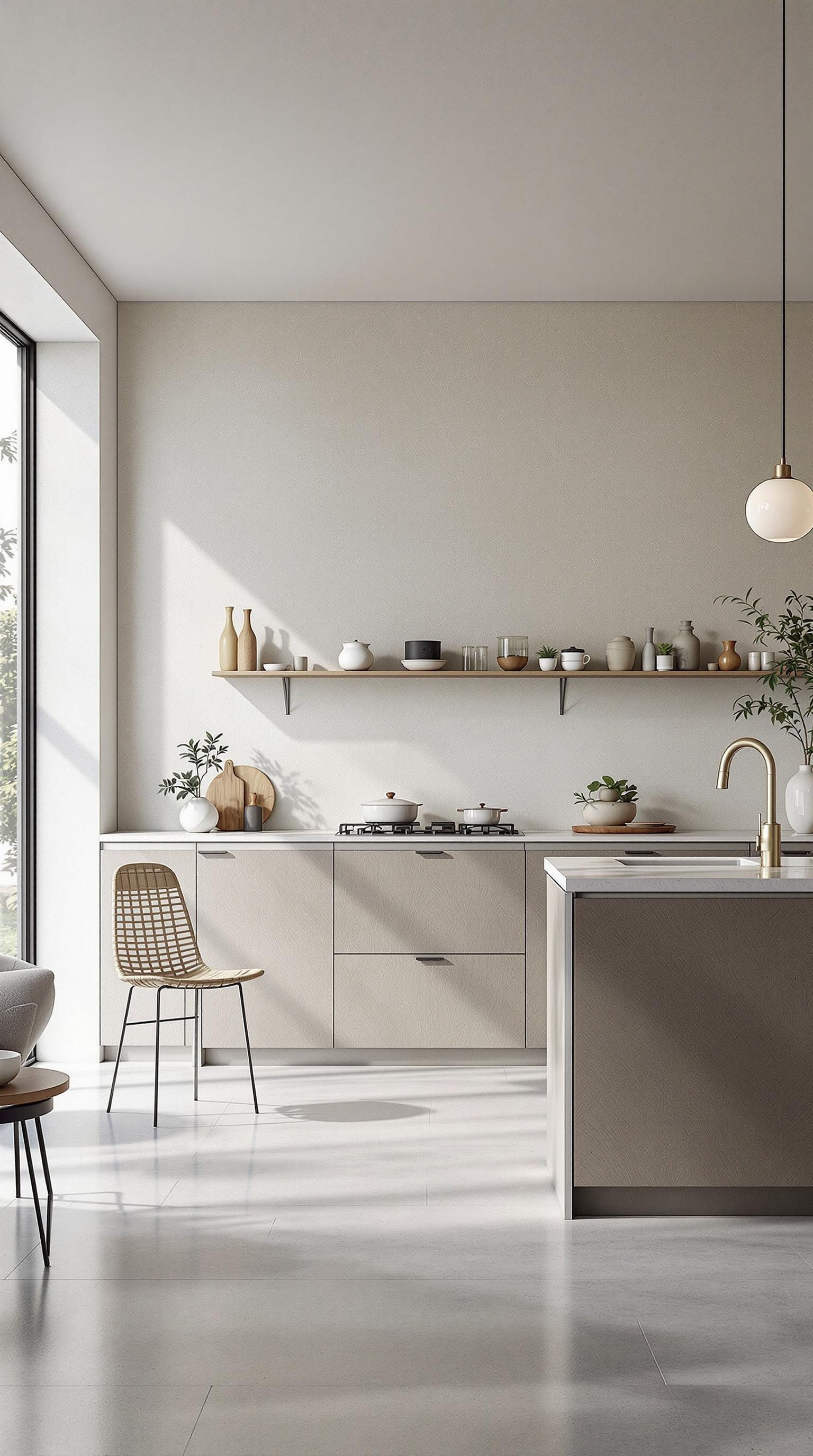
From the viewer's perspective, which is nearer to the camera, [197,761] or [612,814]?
[612,814]

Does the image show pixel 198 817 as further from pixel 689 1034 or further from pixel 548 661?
pixel 689 1034

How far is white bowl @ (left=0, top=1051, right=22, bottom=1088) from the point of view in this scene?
2752 millimetres

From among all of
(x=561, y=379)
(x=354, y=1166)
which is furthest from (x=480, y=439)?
(x=354, y=1166)

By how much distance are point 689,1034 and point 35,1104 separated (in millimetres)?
1619

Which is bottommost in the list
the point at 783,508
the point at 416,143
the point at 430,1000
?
the point at 430,1000

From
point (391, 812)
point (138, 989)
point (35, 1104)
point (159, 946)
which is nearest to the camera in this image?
point (35, 1104)

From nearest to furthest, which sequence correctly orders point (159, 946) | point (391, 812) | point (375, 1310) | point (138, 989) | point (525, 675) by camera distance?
1. point (375, 1310)
2. point (159, 946)
3. point (138, 989)
4. point (391, 812)
5. point (525, 675)

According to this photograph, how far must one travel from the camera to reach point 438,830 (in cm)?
493

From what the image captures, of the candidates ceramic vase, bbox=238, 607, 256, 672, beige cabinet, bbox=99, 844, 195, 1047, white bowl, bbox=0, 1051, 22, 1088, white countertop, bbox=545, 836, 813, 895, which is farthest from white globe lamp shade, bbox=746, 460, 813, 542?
beige cabinet, bbox=99, 844, 195, 1047

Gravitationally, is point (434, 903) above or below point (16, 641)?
below

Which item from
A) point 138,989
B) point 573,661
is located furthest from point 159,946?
point 573,661

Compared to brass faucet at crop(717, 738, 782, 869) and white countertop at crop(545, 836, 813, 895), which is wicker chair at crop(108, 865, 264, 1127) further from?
brass faucet at crop(717, 738, 782, 869)

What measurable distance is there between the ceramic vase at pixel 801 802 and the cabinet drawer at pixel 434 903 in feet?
3.75

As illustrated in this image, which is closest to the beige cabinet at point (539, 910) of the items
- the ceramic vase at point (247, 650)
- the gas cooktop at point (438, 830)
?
the gas cooktop at point (438, 830)
